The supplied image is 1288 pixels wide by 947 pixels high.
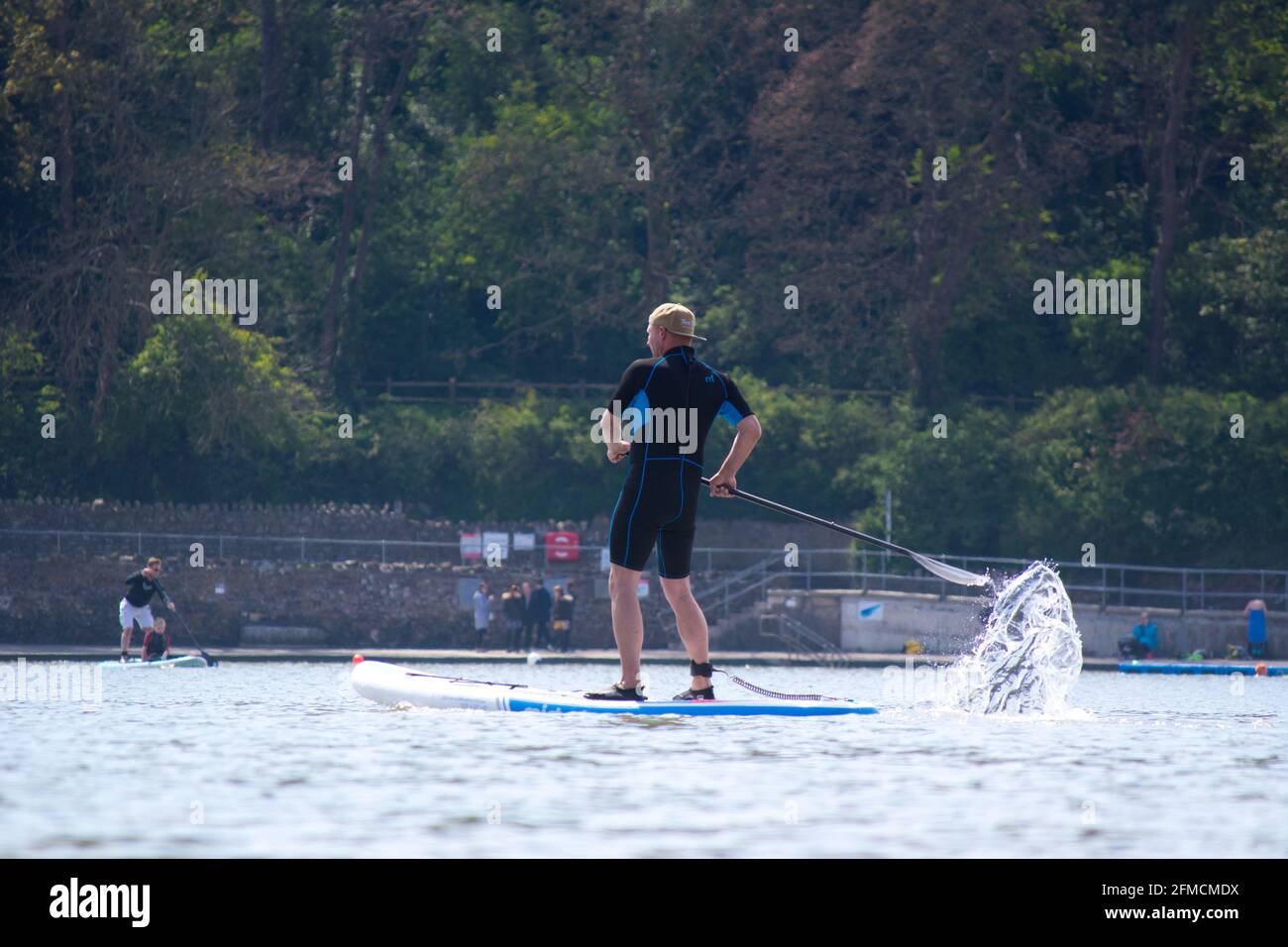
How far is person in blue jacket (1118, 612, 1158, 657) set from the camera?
3550cm

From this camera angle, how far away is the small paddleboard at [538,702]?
12266 mm

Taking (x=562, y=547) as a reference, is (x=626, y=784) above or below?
below

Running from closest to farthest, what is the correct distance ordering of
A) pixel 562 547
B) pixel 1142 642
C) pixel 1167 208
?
pixel 1142 642
pixel 562 547
pixel 1167 208

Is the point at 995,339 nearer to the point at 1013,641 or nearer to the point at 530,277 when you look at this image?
the point at 530,277

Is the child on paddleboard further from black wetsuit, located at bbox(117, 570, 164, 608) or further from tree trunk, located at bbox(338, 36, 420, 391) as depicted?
tree trunk, located at bbox(338, 36, 420, 391)

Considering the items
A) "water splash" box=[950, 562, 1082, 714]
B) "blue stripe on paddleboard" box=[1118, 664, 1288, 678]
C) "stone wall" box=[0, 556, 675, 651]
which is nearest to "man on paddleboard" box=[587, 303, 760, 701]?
"water splash" box=[950, 562, 1082, 714]

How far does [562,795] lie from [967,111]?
37797 millimetres

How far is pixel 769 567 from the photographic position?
42938 mm

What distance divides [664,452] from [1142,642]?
24455mm

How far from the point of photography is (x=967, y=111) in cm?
4431

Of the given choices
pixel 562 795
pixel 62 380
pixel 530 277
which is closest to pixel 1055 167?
pixel 530 277

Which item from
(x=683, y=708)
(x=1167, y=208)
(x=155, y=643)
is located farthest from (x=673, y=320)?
(x=1167, y=208)

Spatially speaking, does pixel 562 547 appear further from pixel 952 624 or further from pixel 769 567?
pixel 952 624
